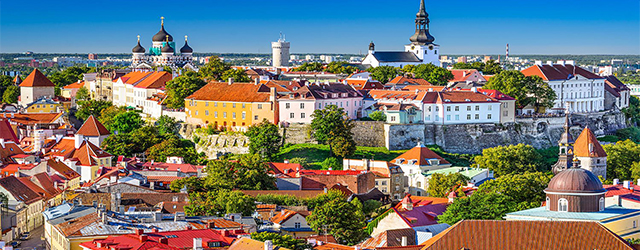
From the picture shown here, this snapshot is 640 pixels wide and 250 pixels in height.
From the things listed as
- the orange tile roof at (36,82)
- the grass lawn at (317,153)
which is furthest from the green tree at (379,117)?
the orange tile roof at (36,82)

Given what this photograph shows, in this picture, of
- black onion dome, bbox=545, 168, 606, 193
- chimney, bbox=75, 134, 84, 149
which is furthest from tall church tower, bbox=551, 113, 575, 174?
chimney, bbox=75, 134, 84, 149

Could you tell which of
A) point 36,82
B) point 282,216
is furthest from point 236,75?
point 282,216

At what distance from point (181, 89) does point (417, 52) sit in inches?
1396

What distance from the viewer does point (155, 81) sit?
270 feet

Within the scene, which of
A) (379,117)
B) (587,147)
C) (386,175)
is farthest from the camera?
(379,117)

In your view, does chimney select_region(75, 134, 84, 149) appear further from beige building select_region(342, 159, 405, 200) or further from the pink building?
beige building select_region(342, 159, 405, 200)

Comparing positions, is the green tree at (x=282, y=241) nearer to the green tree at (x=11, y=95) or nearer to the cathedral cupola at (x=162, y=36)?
the green tree at (x=11, y=95)

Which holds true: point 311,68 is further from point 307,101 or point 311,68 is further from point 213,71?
point 307,101

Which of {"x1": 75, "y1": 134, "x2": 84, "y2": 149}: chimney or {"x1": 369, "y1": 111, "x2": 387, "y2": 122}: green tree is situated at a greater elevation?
{"x1": 369, "y1": 111, "x2": 387, "y2": 122}: green tree

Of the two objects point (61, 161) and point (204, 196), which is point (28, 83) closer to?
point (61, 161)

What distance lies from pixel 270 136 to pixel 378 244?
27.8 metres

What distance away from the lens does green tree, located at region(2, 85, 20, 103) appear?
316 ft

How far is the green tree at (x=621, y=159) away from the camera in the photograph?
63925 mm

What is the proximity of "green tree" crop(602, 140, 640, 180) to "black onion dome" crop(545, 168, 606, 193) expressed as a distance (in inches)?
954
